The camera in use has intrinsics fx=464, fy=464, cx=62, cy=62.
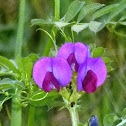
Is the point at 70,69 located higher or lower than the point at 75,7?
lower

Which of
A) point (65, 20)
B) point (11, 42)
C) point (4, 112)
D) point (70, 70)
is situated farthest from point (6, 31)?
point (70, 70)

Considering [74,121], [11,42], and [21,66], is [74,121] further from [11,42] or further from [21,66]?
[11,42]

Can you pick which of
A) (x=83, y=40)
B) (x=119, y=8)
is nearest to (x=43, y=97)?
(x=119, y=8)

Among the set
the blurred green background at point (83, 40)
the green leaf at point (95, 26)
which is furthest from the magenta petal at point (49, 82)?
the blurred green background at point (83, 40)

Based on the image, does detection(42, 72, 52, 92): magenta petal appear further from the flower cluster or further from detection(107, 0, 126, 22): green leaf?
detection(107, 0, 126, 22): green leaf

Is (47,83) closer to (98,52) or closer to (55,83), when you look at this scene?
(55,83)

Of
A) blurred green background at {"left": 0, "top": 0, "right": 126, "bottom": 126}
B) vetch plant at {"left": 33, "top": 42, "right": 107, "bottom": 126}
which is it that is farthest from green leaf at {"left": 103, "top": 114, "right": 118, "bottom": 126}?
blurred green background at {"left": 0, "top": 0, "right": 126, "bottom": 126}
